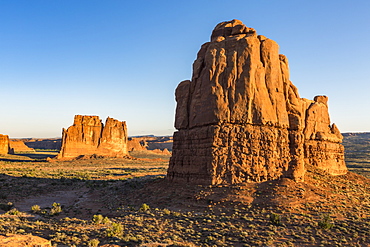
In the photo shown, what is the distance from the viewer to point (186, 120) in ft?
75.5

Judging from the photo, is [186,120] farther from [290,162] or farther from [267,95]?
[290,162]

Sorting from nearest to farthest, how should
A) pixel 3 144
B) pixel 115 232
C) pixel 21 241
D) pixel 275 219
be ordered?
pixel 21 241
pixel 115 232
pixel 275 219
pixel 3 144

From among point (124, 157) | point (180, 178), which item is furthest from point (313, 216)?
point (124, 157)

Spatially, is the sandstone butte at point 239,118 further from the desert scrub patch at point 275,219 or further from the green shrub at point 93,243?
the green shrub at point 93,243

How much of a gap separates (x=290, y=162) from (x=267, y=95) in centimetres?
492

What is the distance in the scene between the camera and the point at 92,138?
234ft

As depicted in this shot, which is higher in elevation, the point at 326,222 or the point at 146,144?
the point at 146,144

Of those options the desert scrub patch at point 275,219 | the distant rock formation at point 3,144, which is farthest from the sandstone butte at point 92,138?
the desert scrub patch at point 275,219

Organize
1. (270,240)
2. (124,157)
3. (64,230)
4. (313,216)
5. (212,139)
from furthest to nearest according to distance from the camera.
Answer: (124,157) < (212,139) < (313,216) < (64,230) < (270,240)

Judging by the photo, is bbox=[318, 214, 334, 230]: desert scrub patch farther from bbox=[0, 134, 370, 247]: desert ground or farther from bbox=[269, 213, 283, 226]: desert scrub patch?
bbox=[269, 213, 283, 226]: desert scrub patch

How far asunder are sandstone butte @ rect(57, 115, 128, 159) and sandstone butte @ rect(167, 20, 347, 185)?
171ft

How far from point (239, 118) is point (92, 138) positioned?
5813cm

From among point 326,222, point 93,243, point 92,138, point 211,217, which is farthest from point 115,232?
point 92,138

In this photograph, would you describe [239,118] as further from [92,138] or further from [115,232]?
[92,138]
